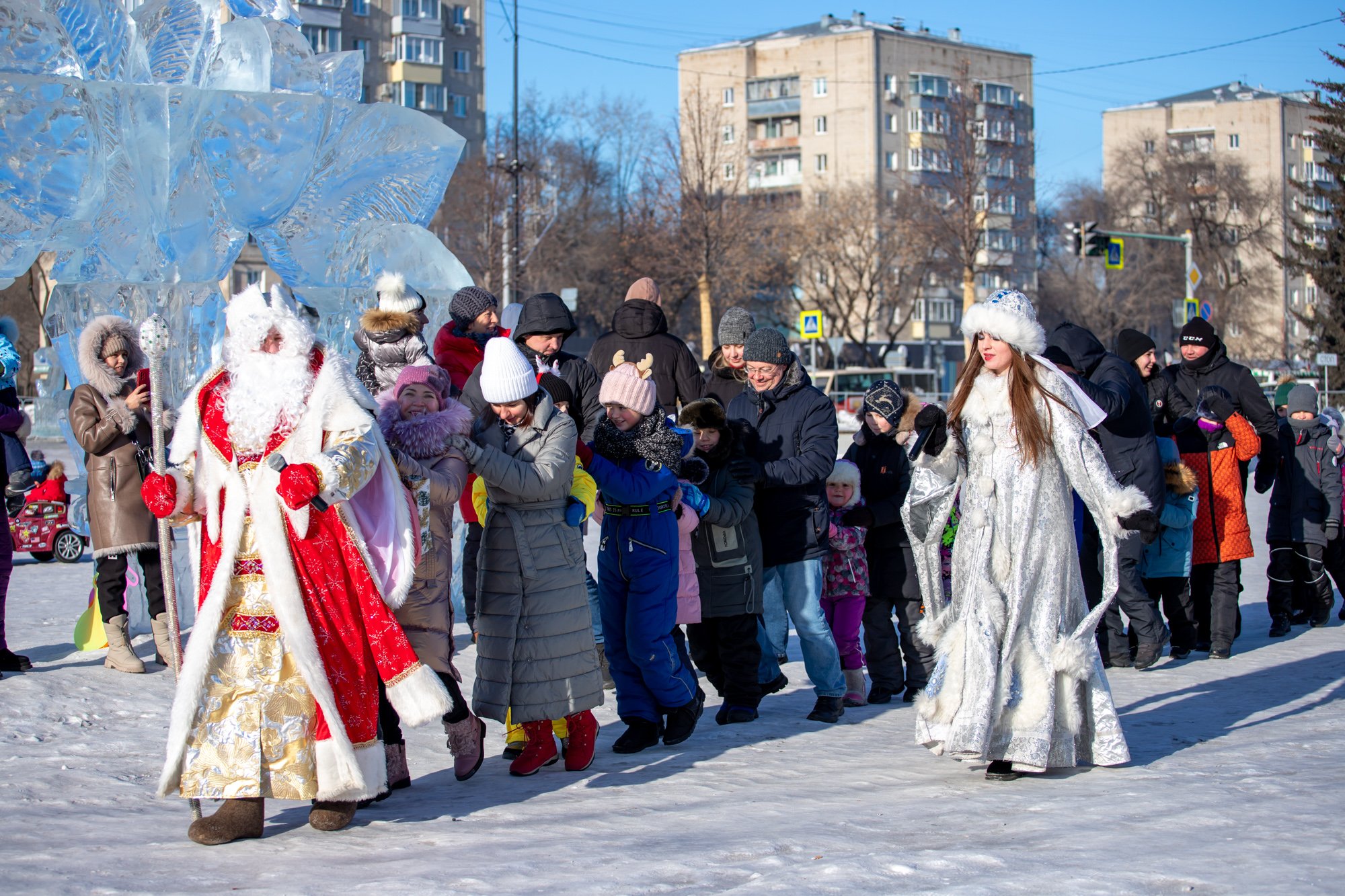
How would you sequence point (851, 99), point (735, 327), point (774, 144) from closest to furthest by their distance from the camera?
point (735, 327)
point (851, 99)
point (774, 144)

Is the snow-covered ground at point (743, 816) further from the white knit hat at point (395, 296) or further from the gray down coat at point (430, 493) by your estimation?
the white knit hat at point (395, 296)

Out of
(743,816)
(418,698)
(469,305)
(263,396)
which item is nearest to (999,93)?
(469,305)

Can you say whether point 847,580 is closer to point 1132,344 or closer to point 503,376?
point 503,376

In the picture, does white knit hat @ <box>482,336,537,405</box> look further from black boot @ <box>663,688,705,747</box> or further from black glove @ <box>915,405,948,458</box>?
black boot @ <box>663,688,705,747</box>

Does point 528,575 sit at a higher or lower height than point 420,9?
lower

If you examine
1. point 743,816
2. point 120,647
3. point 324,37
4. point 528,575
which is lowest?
point 743,816

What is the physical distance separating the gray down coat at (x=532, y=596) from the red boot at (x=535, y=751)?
22 cm

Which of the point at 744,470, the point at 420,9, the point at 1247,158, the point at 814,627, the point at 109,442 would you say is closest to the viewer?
the point at 744,470

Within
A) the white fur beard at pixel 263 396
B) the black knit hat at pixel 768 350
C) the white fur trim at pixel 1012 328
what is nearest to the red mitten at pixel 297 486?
the white fur beard at pixel 263 396

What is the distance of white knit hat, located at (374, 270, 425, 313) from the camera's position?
7.53 metres

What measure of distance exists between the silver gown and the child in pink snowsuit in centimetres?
158

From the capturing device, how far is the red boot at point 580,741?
5.88 m

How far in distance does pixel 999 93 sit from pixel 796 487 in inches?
3512

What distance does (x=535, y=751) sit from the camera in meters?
5.82
